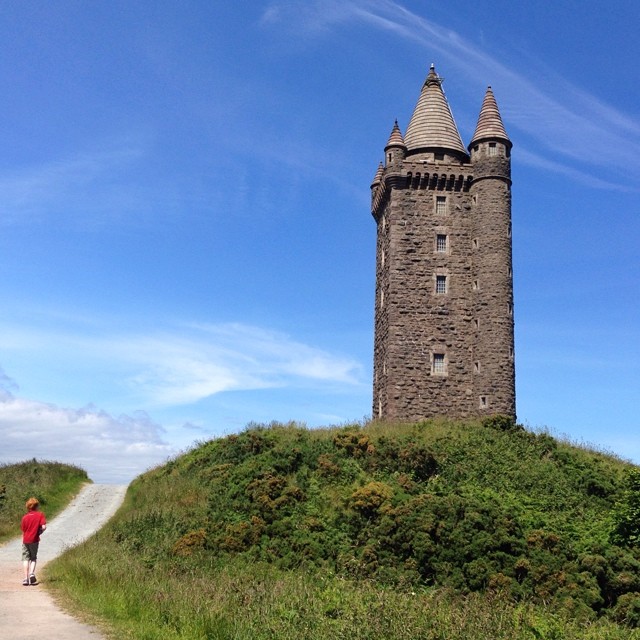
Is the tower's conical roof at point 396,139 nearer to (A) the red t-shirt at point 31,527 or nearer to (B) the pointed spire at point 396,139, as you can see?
(B) the pointed spire at point 396,139

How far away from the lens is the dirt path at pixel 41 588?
11.1 m

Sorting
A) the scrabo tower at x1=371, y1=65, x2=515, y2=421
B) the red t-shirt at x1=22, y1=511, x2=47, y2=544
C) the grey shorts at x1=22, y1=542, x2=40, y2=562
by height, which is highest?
the scrabo tower at x1=371, y1=65, x2=515, y2=421

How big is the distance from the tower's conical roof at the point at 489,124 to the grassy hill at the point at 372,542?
16.4 metres

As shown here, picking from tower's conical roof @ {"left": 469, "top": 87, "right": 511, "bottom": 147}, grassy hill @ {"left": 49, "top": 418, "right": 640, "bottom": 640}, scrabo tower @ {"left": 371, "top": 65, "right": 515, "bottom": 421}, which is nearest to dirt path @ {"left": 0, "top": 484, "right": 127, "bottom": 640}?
grassy hill @ {"left": 49, "top": 418, "right": 640, "bottom": 640}

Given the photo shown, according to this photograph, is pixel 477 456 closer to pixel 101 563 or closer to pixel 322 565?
pixel 322 565

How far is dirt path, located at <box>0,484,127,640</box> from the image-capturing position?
36.5 feet

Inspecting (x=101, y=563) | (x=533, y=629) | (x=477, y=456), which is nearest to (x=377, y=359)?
(x=477, y=456)

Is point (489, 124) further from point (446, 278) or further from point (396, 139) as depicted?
point (446, 278)

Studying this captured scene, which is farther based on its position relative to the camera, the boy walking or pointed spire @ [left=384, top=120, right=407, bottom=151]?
pointed spire @ [left=384, top=120, right=407, bottom=151]

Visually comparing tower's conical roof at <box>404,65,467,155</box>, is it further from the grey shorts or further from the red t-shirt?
the grey shorts

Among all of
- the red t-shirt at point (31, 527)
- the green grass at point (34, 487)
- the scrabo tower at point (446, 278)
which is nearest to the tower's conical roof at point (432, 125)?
the scrabo tower at point (446, 278)

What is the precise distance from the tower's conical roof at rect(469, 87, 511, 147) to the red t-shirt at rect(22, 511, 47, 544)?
3168 centimetres

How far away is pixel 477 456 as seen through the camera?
29.6 m

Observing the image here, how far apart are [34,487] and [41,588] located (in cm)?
1935
